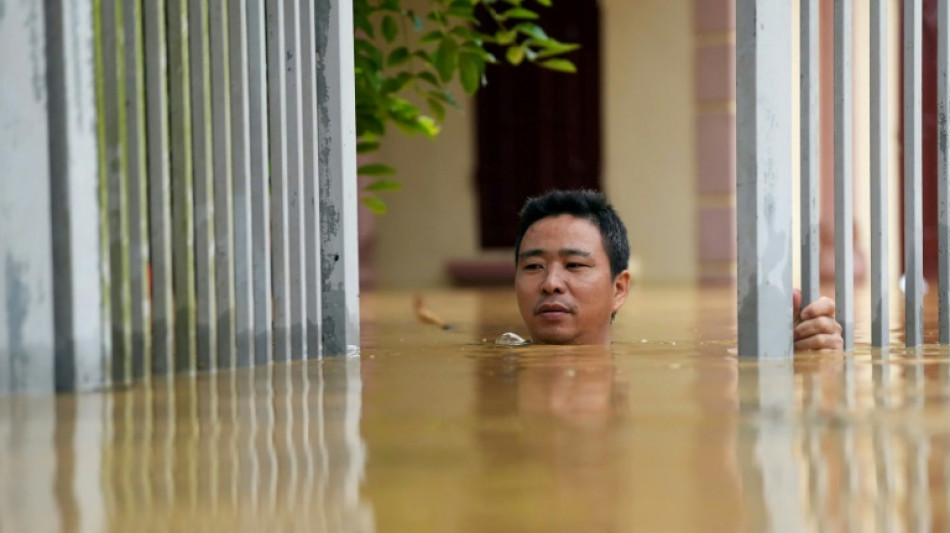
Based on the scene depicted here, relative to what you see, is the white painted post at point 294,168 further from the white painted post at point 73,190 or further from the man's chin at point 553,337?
the man's chin at point 553,337

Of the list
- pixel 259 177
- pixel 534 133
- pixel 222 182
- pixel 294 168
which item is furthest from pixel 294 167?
pixel 534 133

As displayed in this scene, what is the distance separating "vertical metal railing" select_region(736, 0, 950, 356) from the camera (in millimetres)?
3094

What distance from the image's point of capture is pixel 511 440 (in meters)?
1.94

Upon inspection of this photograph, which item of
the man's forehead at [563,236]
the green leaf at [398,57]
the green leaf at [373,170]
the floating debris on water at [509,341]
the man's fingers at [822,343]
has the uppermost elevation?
the green leaf at [398,57]

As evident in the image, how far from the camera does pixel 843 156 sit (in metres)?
3.21

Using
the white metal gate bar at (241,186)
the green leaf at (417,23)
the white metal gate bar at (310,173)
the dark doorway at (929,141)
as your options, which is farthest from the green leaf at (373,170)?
the dark doorway at (929,141)

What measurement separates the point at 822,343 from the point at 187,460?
1.98 m

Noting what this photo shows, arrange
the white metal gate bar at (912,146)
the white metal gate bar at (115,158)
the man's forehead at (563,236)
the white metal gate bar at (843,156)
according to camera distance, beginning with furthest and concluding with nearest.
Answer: the man's forehead at (563,236) < the white metal gate bar at (912,146) < the white metal gate bar at (843,156) < the white metal gate bar at (115,158)

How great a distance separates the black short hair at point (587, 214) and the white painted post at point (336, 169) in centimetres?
112

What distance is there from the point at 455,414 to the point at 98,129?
103 cm

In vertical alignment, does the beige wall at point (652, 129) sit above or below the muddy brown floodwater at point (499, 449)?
above

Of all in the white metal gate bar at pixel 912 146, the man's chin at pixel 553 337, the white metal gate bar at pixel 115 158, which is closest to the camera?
the white metal gate bar at pixel 115 158

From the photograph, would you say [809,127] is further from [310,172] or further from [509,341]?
[509,341]

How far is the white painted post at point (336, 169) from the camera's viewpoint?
348 cm
